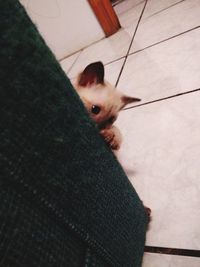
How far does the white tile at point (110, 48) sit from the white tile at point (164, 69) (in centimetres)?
19

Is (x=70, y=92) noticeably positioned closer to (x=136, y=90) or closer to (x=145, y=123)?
(x=145, y=123)

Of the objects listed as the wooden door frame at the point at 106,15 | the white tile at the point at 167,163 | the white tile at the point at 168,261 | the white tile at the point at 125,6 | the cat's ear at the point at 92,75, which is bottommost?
the white tile at the point at 168,261

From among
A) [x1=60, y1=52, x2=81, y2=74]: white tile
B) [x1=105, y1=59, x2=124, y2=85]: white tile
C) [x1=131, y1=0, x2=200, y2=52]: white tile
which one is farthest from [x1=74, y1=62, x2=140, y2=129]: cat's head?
[x1=60, y1=52, x2=81, y2=74]: white tile

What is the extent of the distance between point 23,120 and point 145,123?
76cm

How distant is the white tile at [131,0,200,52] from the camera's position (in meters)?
1.53

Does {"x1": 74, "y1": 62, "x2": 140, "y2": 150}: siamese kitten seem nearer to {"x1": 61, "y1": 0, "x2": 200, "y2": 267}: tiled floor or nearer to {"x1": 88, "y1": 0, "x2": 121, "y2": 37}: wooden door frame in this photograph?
Answer: {"x1": 61, "y1": 0, "x2": 200, "y2": 267}: tiled floor

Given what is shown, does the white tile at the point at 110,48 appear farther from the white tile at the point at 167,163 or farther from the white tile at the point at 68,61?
the white tile at the point at 167,163

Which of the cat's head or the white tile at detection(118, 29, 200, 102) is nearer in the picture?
the cat's head

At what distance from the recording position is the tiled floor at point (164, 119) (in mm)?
675

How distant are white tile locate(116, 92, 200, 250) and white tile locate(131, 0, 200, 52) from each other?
2.13 feet

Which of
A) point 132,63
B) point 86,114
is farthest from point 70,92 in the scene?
point 132,63

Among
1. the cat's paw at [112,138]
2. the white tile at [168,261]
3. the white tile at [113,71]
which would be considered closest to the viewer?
the white tile at [168,261]

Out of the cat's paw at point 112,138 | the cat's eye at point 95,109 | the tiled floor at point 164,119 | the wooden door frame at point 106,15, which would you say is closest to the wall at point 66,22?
the wooden door frame at point 106,15

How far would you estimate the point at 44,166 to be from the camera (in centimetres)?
37
